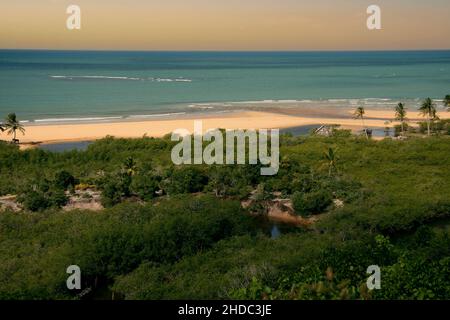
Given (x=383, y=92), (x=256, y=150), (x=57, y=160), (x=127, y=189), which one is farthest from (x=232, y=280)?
(x=383, y=92)

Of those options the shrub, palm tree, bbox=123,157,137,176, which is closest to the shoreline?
palm tree, bbox=123,157,137,176

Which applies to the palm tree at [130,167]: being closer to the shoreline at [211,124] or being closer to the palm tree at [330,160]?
the palm tree at [330,160]

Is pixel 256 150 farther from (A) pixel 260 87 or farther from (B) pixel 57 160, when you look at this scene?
(A) pixel 260 87

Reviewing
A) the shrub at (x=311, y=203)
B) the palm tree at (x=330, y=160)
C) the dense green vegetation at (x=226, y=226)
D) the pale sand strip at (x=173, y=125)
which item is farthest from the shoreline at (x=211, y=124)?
the shrub at (x=311, y=203)

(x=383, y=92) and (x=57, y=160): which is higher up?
(x=383, y=92)

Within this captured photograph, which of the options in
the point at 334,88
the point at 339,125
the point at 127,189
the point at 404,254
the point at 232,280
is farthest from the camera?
the point at 334,88
